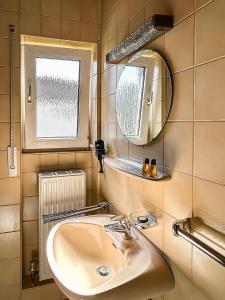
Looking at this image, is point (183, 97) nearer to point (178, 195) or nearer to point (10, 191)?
point (178, 195)

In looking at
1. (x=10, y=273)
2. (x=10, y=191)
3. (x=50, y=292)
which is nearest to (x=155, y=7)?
(x=10, y=191)

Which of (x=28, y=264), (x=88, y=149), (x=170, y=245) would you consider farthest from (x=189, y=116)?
(x=28, y=264)

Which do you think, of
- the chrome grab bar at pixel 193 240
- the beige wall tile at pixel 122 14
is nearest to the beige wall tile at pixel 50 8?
the beige wall tile at pixel 122 14

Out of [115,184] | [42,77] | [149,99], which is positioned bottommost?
[115,184]

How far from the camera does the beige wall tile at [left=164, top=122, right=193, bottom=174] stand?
1.00 m

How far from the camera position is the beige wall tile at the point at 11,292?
1.86 metres

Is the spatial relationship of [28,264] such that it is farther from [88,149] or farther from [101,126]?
[101,126]

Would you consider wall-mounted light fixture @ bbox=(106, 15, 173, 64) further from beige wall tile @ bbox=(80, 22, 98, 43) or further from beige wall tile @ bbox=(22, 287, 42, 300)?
beige wall tile @ bbox=(22, 287, 42, 300)

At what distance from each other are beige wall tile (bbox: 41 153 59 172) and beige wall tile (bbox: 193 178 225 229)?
4.35 feet

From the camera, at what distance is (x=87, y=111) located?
7.16 ft

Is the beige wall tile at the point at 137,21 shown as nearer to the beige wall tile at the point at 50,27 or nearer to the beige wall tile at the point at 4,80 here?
the beige wall tile at the point at 50,27

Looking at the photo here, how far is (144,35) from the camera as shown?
48.0 inches

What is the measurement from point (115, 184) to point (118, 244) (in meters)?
0.47

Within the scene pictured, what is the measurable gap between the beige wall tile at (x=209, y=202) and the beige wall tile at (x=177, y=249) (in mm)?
160
